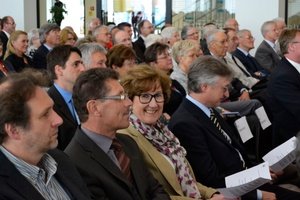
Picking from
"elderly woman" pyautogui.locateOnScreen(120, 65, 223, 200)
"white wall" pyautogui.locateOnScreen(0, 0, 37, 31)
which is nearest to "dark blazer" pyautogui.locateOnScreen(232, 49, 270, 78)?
"elderly woman" pyautogui.locateOnScreen(120, 65, 223, 200)

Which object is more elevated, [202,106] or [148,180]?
[202,106]

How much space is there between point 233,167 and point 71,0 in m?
12.0

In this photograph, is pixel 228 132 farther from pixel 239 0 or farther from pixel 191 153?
pixel 239 0

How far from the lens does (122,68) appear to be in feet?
14.2

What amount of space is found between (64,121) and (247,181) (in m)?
1.36

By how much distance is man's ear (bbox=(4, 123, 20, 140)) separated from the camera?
1.87m

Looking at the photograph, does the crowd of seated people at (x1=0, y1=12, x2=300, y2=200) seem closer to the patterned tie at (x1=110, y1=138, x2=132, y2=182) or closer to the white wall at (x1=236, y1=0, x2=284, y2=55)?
the patterned tie at (x1=110, y1=138, x2=132, y2=182)

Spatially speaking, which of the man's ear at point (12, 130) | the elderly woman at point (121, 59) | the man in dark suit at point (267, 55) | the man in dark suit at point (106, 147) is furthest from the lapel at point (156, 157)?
the man in dark suit at point (267, 55)

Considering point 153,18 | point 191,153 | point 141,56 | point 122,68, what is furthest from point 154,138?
point 153,18

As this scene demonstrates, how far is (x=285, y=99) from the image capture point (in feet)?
14.0

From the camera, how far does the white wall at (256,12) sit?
1043 cm

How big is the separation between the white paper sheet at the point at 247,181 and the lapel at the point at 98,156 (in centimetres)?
62

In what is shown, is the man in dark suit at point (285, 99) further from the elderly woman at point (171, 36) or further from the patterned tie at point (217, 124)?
the elderly woman at point (171, 36)

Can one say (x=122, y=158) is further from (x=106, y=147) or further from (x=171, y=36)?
(x=171, y=36)
